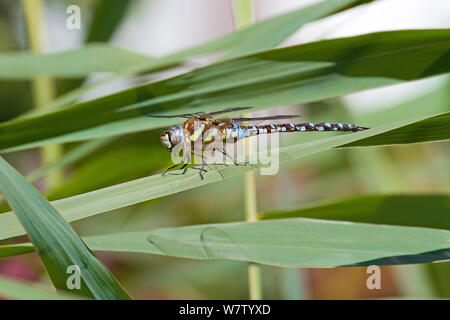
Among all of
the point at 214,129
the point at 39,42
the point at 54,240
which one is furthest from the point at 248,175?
the point at 39,42

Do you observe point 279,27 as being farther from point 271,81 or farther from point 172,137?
point 172,137

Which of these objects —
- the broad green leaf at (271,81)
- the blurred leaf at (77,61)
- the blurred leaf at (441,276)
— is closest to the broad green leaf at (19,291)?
the broad green leaf at (271,81)

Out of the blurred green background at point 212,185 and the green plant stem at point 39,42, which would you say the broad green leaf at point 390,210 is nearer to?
the blurred green background at point 212,185

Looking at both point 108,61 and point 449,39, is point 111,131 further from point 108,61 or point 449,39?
point 449,39

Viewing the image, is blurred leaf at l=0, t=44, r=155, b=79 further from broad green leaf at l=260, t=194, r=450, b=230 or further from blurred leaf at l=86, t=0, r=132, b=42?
broad green leaf at l=260, t=194, r=450, b=230

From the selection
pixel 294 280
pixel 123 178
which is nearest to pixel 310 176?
pixel 294 280
